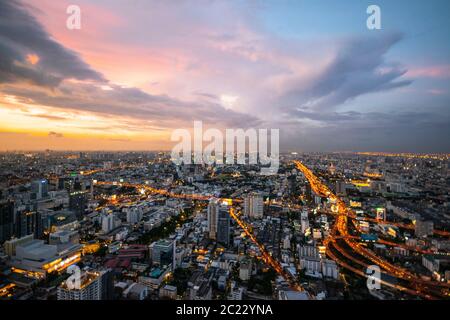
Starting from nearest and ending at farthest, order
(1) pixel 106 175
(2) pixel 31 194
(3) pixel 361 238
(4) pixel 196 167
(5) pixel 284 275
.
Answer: (5) pixel 284 275, (3) pixel 361 238, (2) pixel 31 194, (1) pixel 106 175, (4) pixel 196 167

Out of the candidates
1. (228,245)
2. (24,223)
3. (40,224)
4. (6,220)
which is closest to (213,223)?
(228,245)

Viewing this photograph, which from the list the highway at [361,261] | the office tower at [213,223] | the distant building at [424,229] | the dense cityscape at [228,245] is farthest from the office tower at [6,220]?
the distant building at [424,229]

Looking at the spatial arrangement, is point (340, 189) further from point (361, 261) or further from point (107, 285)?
point (107, 285)

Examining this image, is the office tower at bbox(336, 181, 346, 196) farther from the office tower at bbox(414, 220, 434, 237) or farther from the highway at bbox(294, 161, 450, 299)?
the office tower at bbox(414, 220, 434, 237)

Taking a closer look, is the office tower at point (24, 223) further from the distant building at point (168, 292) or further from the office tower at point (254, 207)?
the office tower at point (254, 207)

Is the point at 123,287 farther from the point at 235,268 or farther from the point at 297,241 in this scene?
the point at 297,241

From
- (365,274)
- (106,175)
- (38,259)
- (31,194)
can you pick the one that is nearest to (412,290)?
(365,274)
